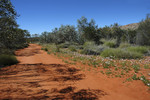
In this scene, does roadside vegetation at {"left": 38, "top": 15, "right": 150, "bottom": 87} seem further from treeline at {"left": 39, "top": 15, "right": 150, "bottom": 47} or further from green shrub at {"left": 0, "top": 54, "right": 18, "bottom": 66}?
green shrub at {"left": 0, "top": 54, "right": 18, "bottom": 66}

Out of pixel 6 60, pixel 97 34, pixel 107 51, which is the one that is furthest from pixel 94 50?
pixel 6 60

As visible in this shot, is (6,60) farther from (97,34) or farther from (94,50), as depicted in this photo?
(97,34)

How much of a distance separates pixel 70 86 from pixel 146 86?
2896 millimetres

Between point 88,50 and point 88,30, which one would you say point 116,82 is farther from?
point 88,30

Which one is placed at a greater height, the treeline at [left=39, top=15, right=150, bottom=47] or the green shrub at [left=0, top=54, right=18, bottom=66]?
the treeline at [left=39, top=15, right=150, bottom=47]

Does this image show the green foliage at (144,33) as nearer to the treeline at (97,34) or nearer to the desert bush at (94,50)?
the treeline at (97,34)

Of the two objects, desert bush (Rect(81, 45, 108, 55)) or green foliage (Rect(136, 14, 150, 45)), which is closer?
desert bush (Rect(81, 45, 108, 55))

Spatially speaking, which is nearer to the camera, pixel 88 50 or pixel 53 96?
pixel 53 96

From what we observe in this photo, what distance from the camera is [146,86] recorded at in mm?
3594

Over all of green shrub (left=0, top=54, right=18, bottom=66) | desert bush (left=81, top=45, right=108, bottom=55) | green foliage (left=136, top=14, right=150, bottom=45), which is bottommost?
green shrub (left=0, top=54, right=18, bottom=66)

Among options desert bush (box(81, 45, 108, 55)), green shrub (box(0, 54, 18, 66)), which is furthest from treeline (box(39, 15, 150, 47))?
green shrub (box(0, 54, 18, 66))

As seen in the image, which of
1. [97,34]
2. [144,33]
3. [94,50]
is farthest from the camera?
[97,34]

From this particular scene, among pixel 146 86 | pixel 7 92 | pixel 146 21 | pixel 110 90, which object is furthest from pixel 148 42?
pixel 7 92

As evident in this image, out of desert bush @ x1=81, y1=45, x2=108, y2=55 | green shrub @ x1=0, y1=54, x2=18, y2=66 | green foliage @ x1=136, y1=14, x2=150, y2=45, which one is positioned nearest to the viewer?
green shrub @ x1=0, y1=54, x2=18, y2=66
